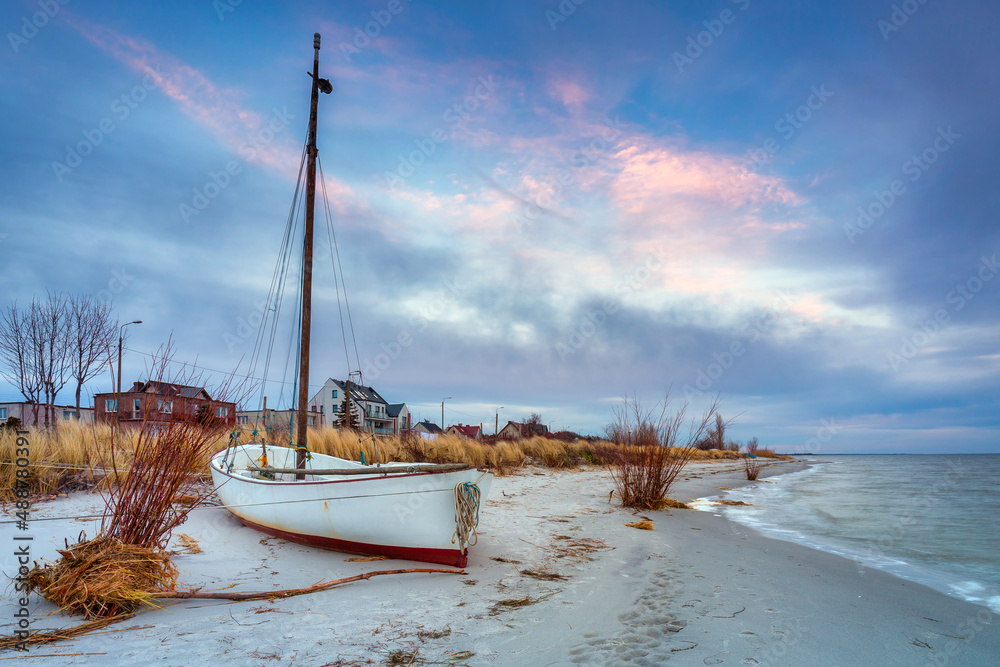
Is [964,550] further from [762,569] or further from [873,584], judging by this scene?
[762,569]

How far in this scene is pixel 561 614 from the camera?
436 centimetres

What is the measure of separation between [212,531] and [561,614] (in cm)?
586

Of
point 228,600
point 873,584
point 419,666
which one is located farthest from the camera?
point 873,584

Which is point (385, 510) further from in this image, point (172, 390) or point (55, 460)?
point (55, 460)

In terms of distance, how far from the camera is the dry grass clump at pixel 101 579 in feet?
13.0

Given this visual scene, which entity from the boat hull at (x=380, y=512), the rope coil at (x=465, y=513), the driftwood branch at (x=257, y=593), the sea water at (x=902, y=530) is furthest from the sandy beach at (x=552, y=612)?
the sea water at (x=902, y=530)

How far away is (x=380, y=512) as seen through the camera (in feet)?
19.8

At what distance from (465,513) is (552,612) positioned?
5.62 feet

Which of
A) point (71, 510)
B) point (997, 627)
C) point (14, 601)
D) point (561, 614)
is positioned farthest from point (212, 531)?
point (997, 627)

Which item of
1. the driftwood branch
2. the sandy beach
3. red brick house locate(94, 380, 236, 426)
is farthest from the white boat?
red brick house locate(94, 380, 236, 426)

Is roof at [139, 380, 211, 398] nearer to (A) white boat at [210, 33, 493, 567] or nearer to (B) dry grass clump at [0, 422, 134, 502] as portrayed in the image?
(A) white boat at [210, 33, 493, 567]

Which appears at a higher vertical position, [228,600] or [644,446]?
[644,446]

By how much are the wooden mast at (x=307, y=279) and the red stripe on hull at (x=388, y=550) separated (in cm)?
202

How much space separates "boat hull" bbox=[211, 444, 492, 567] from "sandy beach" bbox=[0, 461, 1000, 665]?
0.23 m
